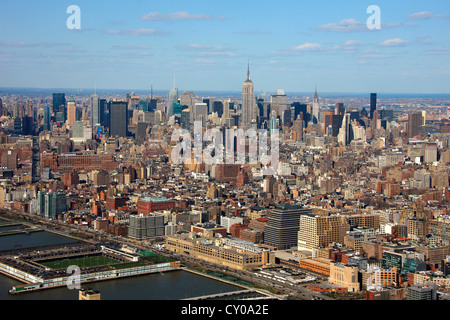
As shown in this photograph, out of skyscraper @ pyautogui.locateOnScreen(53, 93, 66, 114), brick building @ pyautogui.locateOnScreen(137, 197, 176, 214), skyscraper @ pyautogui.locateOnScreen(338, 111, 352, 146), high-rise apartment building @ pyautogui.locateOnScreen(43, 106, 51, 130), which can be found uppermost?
skyscraper @ pyautogui.locateOnScreen(53, 93, 66, 114)

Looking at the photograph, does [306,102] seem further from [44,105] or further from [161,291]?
[161,291]

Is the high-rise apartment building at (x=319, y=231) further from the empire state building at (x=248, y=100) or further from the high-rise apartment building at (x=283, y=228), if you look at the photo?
the empire state building at (x=248, y=100)

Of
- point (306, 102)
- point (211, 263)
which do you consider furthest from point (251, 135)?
point (211, 263)

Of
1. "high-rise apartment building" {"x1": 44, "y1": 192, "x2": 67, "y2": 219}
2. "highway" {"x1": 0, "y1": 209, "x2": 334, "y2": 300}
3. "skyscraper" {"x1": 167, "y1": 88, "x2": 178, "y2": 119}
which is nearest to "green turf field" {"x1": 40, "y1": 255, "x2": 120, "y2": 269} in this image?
"highway" {"x1": 0, "y1": 209, "x2": 334, "y2": 300}

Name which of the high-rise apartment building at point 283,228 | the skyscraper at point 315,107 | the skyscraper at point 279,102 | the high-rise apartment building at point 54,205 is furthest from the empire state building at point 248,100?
the high-rise apartment building at point 283,228

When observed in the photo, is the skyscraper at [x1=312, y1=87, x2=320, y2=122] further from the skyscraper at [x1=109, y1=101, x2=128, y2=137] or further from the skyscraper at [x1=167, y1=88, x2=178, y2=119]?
the skyscraper at [x1=109, y1=101, x2=128, y2=137]

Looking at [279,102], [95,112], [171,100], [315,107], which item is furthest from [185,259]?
[315,107]

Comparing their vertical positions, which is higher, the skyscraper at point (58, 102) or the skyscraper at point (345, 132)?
the skyscraper at point (58, 102)
